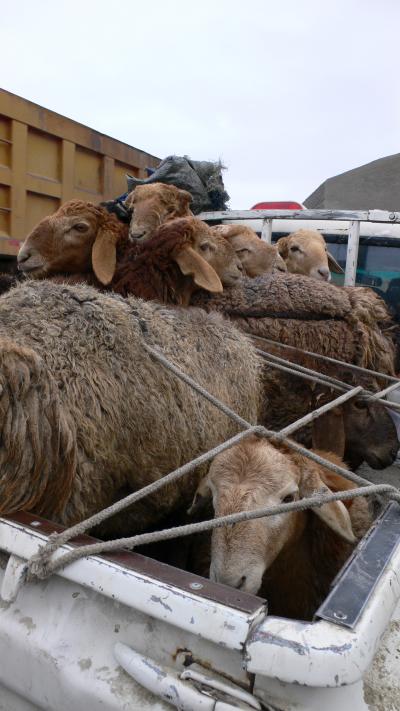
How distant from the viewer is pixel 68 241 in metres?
3.52

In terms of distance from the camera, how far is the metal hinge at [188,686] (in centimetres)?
111

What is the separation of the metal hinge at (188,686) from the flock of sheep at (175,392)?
26.4 inches

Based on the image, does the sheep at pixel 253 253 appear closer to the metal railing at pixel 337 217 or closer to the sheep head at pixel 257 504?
the metal railing at pixel 337 217

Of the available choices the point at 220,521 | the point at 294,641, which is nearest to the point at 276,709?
the point at 294,641

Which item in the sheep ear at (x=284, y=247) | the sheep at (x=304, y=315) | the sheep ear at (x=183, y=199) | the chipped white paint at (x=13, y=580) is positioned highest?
the sheep ear at (x=183, y=199)

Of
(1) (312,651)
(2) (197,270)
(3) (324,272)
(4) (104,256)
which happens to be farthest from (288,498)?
(3) (324,272)

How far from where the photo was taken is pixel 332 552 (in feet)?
7.94

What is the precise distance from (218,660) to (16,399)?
3.08ft

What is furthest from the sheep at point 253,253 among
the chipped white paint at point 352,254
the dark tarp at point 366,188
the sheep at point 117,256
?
the dark tarp at point 366,188

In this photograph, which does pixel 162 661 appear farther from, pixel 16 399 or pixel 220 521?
pixel 16 399

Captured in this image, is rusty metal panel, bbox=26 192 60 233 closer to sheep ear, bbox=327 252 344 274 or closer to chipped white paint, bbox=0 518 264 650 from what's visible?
sheep ear, bbox=327 252 344 274

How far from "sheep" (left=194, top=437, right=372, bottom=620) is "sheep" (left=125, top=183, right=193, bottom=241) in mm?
1866

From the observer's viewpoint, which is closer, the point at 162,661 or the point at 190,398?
the point at 162,661

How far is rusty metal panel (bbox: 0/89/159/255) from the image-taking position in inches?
219
